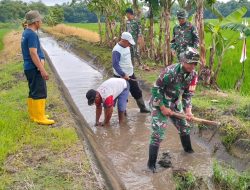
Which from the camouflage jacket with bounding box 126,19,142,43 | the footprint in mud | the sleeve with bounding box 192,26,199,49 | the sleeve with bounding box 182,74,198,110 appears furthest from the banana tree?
the footprint in mud

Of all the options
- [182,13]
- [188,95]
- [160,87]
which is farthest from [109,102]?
[182,13]

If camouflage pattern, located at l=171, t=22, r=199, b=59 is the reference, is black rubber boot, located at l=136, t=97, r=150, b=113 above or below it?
below

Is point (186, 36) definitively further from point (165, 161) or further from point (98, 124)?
point (165, 161)

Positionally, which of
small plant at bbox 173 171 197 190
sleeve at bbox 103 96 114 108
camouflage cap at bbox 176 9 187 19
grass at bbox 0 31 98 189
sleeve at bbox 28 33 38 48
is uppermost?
camouflage cap at bbox 176 9 187 19

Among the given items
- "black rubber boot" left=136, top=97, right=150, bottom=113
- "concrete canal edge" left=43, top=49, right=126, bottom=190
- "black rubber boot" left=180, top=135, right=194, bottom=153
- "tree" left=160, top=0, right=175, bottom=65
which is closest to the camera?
"concrete canal edge" left=43, top=49, right=126, bottom=190

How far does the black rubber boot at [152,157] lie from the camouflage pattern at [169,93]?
67mm

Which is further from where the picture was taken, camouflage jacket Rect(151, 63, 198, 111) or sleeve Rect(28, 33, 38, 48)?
sleeve Rect(28, 33, 38, 48)

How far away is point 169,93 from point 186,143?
1204 mm

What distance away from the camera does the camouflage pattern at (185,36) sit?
7.74m

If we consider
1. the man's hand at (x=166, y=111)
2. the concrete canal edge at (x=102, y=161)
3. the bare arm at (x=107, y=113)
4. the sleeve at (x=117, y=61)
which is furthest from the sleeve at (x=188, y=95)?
the sleeve at (x=117, y=61)

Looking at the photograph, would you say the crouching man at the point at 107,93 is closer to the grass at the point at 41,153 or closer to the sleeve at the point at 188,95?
the grass at the point at 41,153

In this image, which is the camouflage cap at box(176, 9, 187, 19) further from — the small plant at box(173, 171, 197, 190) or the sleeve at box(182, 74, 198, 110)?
the small plant at box(173, 171, 197, 190)

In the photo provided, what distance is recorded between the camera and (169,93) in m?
4.77

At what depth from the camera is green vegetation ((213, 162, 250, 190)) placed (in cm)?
438
